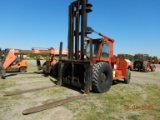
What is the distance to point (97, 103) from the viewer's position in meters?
6.49

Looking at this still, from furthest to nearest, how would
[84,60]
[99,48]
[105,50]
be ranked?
[105,50]
[99,48]
[84,60]

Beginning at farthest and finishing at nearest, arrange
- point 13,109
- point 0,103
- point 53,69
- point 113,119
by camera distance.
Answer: point 53,69 → point 0,103 → point 13,109 → point 113,119

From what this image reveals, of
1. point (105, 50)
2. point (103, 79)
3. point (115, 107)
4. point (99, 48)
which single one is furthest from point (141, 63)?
point (115, 107)

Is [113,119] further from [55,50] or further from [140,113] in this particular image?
[55,50]

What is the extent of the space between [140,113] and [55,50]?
8863 millimetres

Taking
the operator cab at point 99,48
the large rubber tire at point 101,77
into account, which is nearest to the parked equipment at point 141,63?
the operator cab at point 99,48

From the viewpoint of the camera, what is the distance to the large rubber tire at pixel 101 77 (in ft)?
25.7

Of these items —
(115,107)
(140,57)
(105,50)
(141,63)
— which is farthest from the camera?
(140,57)

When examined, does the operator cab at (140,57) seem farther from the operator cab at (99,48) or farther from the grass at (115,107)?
the grass at (115,107)

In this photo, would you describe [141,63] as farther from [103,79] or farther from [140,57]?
[103,79]

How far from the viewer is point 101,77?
27.1ft

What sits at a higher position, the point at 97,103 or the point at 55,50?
the point at 55,50

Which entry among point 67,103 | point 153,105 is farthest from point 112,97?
point 67,103

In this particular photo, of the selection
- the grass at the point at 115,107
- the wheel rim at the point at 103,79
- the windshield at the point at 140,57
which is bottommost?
the grass at the point at 115,107
